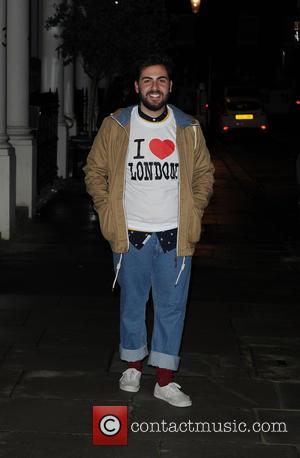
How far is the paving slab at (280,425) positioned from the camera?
17.6ft

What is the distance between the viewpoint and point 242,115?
125 feet

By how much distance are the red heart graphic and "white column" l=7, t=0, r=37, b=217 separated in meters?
8.46

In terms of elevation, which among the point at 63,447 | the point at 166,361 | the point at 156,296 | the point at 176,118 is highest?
the point at 176,118

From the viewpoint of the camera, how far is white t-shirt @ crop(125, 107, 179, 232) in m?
5.85

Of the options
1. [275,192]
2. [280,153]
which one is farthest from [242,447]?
[280,153]

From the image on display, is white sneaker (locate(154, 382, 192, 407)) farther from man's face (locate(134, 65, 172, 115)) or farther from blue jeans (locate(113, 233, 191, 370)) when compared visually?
man's face (locate(134, 65, 172, 115))

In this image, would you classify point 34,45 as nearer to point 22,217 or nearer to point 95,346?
point 22,217

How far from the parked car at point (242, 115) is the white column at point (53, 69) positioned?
18027 millimetres

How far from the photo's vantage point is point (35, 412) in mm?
5730

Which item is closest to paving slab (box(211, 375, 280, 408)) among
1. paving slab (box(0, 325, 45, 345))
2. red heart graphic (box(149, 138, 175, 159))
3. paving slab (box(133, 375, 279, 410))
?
paving slab (box(133, 375, 279, 410))

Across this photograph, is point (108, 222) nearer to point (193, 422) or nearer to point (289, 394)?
point (193, 422)

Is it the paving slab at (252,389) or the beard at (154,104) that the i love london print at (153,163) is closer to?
the beard at (154,104)

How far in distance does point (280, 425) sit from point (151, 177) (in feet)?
4.91

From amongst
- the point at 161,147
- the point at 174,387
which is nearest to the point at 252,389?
the point at 174,387
